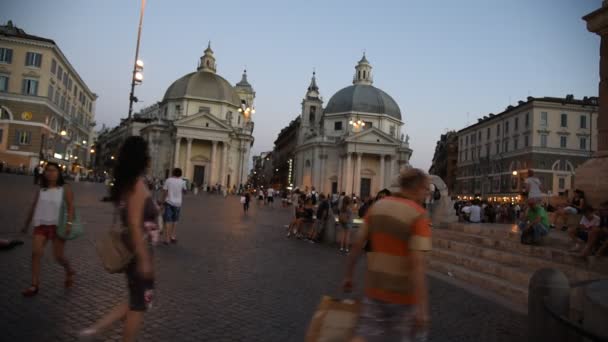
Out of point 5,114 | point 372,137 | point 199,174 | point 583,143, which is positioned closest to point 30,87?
point 5,114

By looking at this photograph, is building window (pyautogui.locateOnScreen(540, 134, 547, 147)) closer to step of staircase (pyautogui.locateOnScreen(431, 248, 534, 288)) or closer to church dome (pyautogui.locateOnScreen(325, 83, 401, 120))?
church dome (pyautogui.locateOnScreen(325, 83, 401, 120))

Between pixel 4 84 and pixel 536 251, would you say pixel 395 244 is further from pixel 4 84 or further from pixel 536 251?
pixel 4 84

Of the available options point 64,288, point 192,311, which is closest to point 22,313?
point 64,288

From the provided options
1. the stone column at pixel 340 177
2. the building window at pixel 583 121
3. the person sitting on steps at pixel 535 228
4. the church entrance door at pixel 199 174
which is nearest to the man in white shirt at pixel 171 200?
the person sitting on steps at pixel 535 228

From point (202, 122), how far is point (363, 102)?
79.9 feet

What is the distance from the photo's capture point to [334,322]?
276 cm

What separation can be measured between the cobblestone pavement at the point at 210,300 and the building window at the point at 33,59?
47671 mm

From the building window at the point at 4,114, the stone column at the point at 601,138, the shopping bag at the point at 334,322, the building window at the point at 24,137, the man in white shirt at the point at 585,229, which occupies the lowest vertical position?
the shopping bag at the point at 334,322

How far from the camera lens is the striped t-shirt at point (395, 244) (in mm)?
2820

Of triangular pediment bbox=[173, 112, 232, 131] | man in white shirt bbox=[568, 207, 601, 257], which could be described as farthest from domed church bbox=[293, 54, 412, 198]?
man in white shirt bbox=[568, 207, 601, 257]

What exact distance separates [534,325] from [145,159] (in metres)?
4.06

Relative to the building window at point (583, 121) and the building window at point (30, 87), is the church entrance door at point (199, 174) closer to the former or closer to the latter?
the building window at point (30, 87)

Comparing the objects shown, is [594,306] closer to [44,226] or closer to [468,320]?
[468,320]

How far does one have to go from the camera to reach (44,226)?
5.34m
